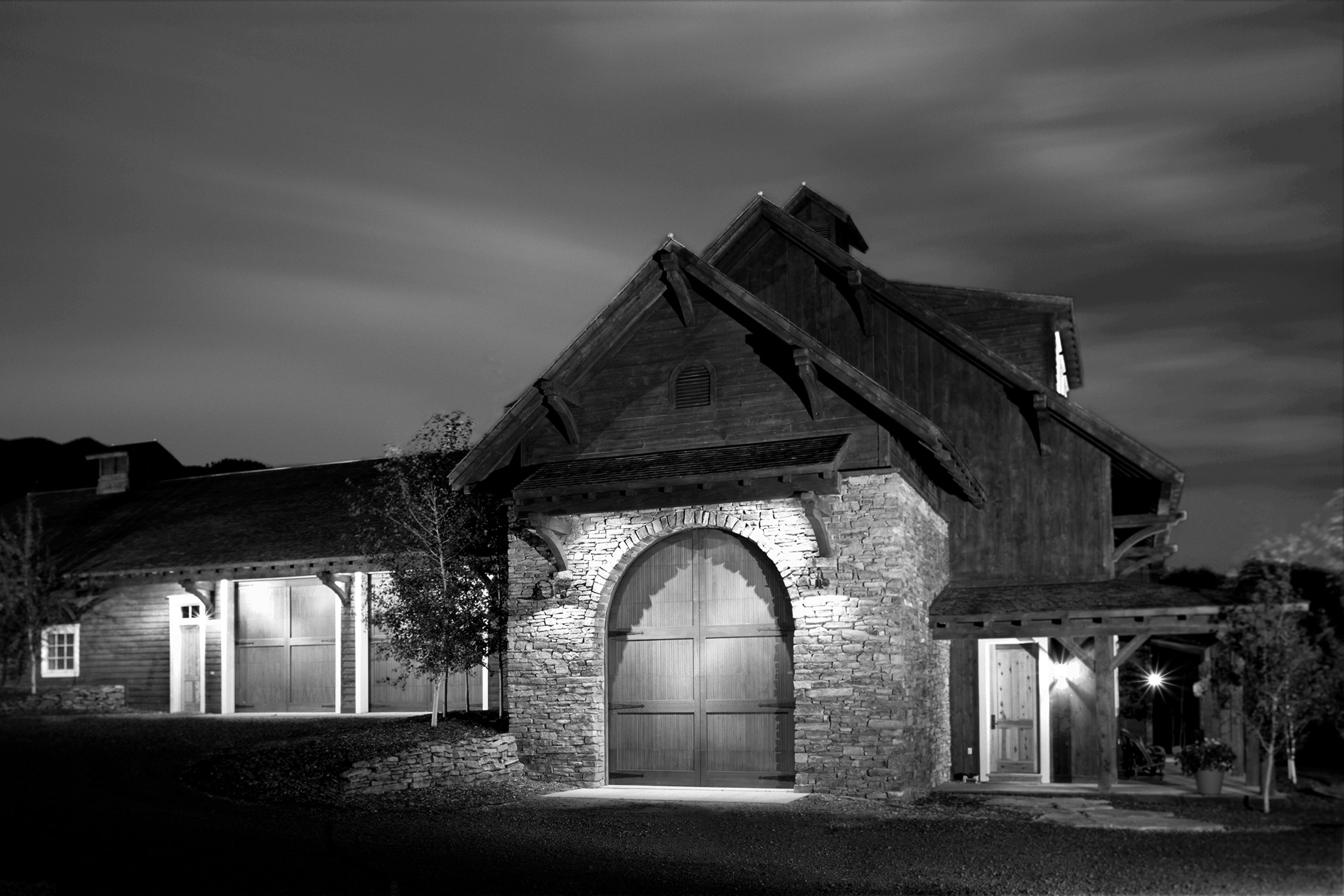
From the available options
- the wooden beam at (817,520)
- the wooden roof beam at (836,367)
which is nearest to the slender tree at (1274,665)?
the wooden roof beam at (836,367)

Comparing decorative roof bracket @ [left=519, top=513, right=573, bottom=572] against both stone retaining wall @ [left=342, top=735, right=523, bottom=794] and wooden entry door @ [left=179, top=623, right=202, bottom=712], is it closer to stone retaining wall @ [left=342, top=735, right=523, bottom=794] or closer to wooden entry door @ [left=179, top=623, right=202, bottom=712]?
stone retaining wall @ [left=342, top=735, right=523, bottom=794]

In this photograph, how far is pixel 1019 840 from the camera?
49.6ft

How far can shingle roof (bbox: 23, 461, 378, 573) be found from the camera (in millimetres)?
31672

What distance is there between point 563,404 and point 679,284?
8.64ft

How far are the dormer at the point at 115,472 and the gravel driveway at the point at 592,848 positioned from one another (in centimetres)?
2246

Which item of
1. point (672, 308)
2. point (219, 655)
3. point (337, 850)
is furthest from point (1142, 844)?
point (219, 655)

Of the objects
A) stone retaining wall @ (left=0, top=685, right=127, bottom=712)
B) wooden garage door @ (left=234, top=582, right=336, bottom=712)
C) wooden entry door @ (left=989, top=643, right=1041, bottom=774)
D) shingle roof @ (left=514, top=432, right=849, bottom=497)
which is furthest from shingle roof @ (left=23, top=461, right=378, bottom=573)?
wooden entry door @ (left=989, top=643, right=1041, bottom=774)

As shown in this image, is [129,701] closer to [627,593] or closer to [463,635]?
[463,635]

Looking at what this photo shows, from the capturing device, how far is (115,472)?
133ft

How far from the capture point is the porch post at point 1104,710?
2034 centimetres

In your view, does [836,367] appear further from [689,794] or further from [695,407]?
[689,794]

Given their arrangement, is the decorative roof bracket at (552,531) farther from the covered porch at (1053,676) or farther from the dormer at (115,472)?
the dormer at (115,472)

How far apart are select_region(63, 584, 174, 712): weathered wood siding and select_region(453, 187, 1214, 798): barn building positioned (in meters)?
15.0

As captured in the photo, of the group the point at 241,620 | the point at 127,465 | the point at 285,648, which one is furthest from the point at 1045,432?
the point at 127,465
